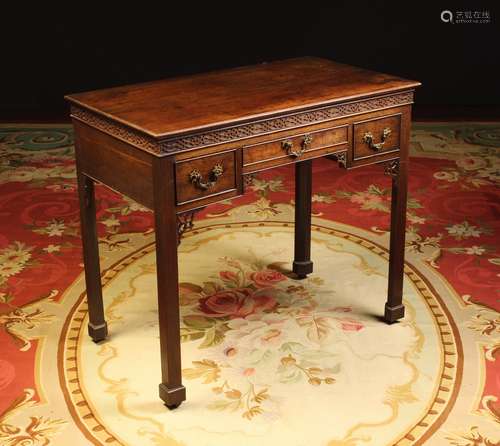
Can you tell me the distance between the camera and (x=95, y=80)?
5867 millimetres

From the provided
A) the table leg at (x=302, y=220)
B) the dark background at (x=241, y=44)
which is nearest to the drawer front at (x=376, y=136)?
the table leg at (x=302, y=220)

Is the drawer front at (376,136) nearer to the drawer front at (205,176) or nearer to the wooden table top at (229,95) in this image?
the wooden table top at (229,95)

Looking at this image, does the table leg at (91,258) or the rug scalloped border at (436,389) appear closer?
the rug scalloped border at (436,389)

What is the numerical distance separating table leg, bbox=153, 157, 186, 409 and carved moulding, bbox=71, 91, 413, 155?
58 millimetres

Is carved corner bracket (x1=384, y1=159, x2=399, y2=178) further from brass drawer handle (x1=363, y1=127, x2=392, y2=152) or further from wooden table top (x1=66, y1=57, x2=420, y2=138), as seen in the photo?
wooden table top (x1=66, y1=57, x2=420, y2=138)

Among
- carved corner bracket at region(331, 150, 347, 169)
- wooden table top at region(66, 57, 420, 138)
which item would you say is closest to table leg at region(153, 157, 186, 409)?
wooden table top at region(66, 57, 420, 138)

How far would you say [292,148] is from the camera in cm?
297

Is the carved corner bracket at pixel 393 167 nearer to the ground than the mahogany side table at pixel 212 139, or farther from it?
nearer to the ground

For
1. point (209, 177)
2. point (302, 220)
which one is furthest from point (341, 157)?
point (302, 220)

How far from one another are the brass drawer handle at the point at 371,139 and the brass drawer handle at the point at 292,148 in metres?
0.24

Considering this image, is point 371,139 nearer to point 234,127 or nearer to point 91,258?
point 234,127

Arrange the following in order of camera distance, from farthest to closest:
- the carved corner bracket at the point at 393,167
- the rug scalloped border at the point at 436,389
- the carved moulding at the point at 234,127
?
the carved corner bracket at the point at 393,167, the rug scalloped border at the point at 436,389, the carved moulding at the point at 234,127

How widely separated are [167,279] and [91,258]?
51 cm

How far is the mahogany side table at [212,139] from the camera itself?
2.73 m
